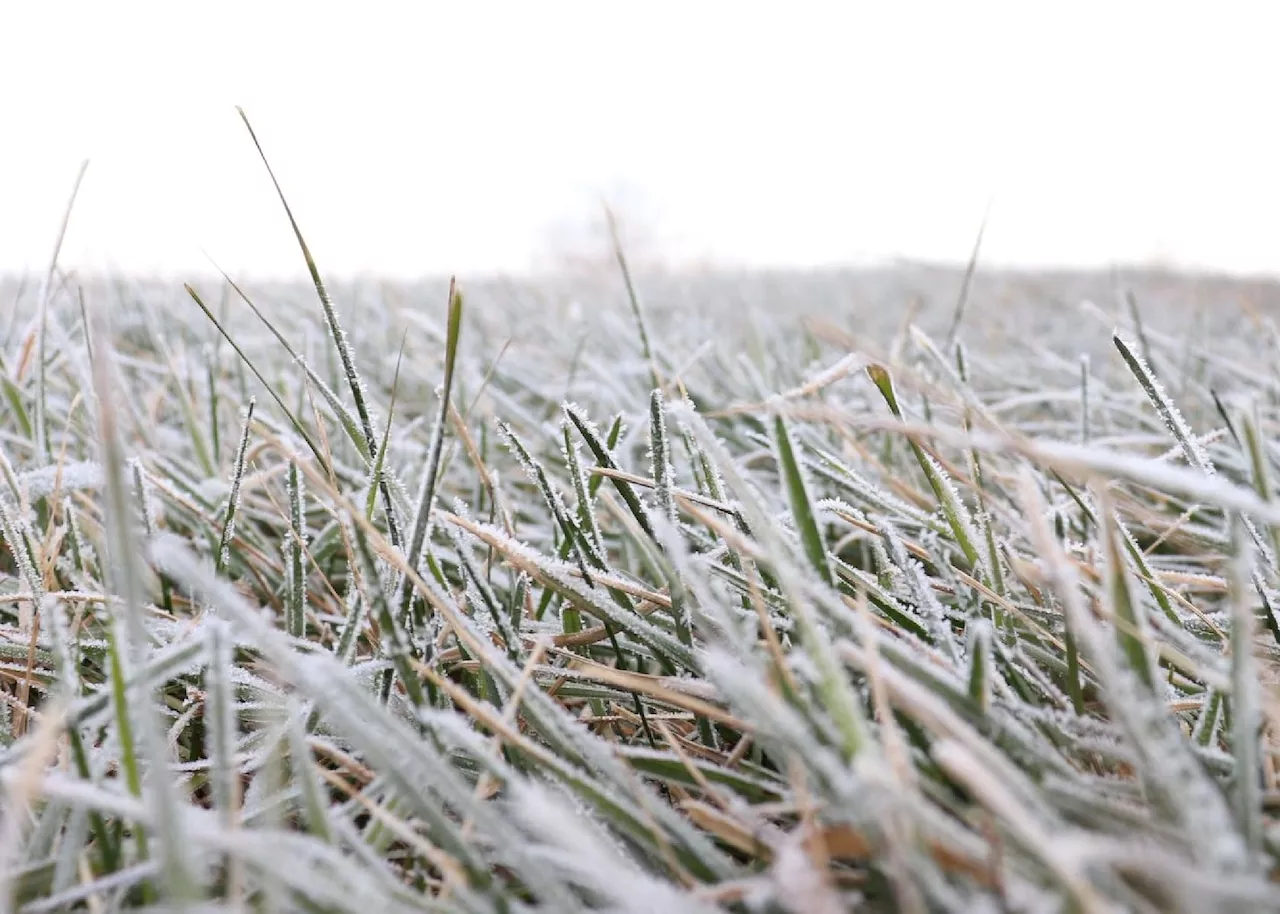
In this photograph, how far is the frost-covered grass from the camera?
1.00ft

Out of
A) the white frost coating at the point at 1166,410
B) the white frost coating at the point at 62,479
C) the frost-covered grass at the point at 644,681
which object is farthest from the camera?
the white frost coating at the point at 62,479

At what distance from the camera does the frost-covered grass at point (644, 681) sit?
305mm

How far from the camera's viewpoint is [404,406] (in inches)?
51.0

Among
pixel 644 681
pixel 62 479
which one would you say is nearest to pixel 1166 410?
pixel 644 681

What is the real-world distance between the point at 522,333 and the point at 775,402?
1495 mm

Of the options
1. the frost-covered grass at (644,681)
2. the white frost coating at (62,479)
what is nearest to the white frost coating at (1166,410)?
the frost-covered grass at (644,681)

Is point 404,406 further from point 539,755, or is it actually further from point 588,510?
point 539,755

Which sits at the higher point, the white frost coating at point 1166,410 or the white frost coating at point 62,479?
the white frost coating at point 1166,410

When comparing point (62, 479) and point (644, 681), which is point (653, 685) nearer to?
point (644, 681)

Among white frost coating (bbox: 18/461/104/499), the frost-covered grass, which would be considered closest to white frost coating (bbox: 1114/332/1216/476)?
the frost-covered grass

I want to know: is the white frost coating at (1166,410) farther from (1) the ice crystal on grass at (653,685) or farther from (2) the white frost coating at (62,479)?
(2) the white frost coating at (62,479)

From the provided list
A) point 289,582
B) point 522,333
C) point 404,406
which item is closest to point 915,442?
point 289,582

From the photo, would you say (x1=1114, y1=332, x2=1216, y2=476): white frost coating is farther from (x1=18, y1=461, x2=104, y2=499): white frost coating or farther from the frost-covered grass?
(x1=18, y1=461, x2=104, y2=499): white frost coating

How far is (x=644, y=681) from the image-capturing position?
471 millimetres
